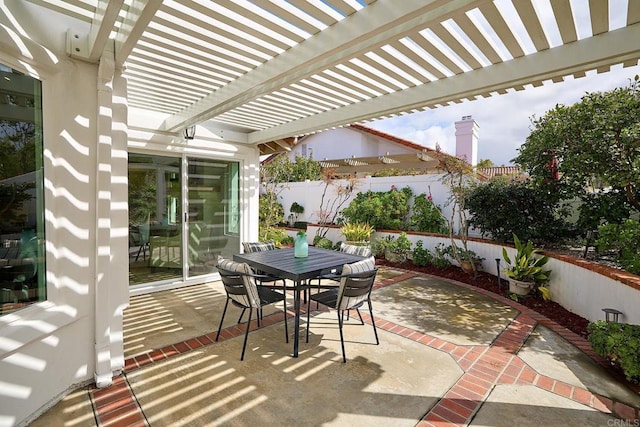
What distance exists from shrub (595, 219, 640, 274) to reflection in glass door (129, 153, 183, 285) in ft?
23.6

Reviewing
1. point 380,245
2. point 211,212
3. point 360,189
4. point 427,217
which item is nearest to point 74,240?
point 211,212

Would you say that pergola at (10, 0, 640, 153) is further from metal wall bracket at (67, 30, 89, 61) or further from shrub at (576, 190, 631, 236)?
shrub at (576, 190, 631, 236)

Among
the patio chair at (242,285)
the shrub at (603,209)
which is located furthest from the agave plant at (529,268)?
the patio chair at (242,285)

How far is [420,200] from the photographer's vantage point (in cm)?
917

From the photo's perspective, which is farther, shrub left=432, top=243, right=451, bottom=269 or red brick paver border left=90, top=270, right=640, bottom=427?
shrub left=432, top=243, right=451, bottom=269

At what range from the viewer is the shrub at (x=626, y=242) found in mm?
4119

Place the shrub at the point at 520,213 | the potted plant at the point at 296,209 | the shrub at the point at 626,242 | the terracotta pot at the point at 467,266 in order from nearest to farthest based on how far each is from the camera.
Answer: the shrub at the point at 626,242 < the shrub at the point at 520,213 < the terracotta pot at the point at 467,266 < the potted plant at the point at 296,209

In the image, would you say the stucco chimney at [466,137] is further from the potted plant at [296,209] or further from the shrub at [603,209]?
the shrub at [603,209]

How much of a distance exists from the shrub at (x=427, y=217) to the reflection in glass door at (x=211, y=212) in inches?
200

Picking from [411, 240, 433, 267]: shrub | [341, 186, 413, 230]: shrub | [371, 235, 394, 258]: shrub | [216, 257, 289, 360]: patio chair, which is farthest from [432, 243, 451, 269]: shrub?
[216, 257, 289, 360]: patio chair

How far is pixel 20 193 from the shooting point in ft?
8.98

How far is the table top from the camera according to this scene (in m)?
3.83

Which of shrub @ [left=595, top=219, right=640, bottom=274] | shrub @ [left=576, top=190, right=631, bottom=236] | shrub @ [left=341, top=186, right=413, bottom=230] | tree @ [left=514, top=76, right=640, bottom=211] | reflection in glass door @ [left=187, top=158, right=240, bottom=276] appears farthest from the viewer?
shrub @ [left=341, top=186, right=413, bottom=230]

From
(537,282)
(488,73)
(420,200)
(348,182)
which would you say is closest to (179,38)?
(488,73)
